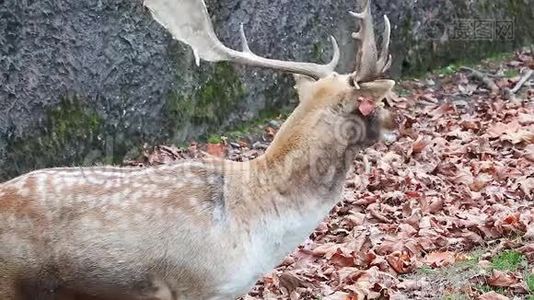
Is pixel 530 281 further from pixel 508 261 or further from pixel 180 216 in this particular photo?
pixel 180 216

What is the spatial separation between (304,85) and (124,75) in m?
4.44

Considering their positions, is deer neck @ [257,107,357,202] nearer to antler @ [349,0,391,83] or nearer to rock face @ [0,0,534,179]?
antler @ [349,0,391,83]

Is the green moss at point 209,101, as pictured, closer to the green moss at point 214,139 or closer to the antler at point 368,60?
the green moss at point 214,139

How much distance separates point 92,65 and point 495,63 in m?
5.98

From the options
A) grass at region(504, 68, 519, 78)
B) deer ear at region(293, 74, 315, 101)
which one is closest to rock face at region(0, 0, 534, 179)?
grass at region(504, 68, 519, 78)

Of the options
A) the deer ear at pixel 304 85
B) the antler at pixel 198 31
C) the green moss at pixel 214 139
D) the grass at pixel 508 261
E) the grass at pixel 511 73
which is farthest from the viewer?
the grass at pixel 511 73

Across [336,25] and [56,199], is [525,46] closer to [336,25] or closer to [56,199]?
[336,25]

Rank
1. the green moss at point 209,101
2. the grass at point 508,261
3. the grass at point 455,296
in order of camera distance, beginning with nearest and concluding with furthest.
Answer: the grass at point 455,296, the grass at point 508,261, the green moss at point 209,101

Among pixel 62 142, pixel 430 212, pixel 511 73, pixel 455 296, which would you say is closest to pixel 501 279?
pixel 455 296

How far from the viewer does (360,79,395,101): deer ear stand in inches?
206

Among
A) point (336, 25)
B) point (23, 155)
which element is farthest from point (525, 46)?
point (23, 155)

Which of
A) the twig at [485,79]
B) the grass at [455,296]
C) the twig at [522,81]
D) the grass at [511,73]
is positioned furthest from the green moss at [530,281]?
the grass at [511,73]

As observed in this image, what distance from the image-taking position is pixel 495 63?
13430 mm

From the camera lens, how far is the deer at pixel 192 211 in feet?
15.9
